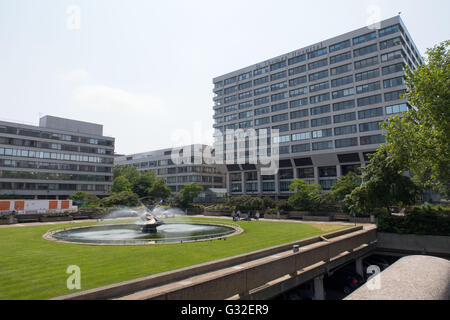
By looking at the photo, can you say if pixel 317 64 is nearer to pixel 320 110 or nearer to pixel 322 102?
pixel 322 102

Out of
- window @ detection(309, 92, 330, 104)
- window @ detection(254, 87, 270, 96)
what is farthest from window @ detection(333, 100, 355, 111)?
window @ detection(254, 87, 270, 96)

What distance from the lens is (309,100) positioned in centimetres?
7062

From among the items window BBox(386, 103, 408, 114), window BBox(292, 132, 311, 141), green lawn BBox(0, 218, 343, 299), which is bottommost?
green lawn BBox(0, 218, 343, 299)

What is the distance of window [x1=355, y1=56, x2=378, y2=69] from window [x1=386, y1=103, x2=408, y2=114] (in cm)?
1085

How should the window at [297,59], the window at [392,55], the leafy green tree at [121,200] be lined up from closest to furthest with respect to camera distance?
the leafy green tree at [121,200]
the window at [392,55]
the window at [297,59]

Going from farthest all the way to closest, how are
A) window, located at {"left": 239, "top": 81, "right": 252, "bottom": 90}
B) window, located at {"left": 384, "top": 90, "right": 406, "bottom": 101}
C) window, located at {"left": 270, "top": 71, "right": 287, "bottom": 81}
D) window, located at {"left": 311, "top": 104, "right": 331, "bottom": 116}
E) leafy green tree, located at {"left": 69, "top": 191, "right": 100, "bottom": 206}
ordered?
window, located at {"left": 239, "top": 81, "right": 252, "bottom": 90}
window, located at {"left": 270, "top": 71, "right": 287, "bottom": 81}
window, located at {"left": 311, "top": 104, "right": 331, "bottom": 116}
leafy green tree, located at {"left": 69, "top": 191, "right": 100, "bottom": 206}
window, located at {"left": 384, "top": 90, "right": 406, "bottom": 101}

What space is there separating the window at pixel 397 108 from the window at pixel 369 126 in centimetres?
306

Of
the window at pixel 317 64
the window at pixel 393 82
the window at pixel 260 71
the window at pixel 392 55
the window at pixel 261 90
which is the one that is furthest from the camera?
the window at pixel 260 71

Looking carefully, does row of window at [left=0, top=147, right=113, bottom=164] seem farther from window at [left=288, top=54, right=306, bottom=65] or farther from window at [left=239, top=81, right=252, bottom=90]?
window at [left=288, top=54, right=306, bottom=65]

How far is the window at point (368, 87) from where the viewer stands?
198 feet

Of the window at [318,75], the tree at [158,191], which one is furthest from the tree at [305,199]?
the tree at [158,191]

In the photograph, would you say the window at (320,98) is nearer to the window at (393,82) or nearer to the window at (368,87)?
the window at (368,87)

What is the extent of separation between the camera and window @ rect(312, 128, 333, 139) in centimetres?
6681
